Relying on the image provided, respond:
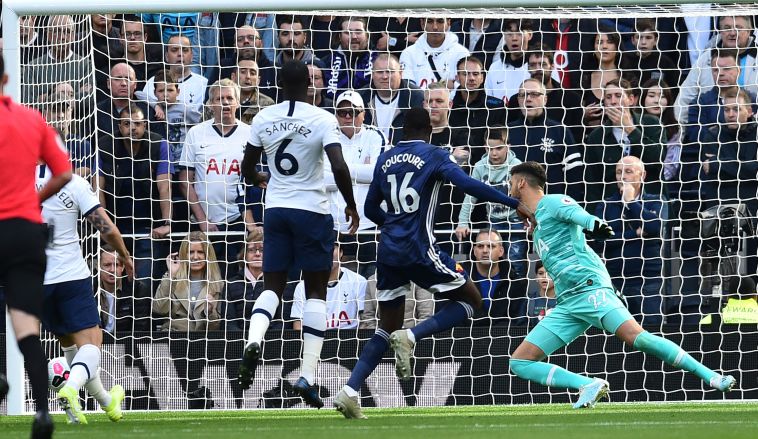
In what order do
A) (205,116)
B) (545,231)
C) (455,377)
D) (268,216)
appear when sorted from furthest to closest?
(205,116) < (455,377) < (545,231) < (268,216)

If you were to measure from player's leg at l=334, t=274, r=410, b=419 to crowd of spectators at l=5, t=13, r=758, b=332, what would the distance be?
8.41 ft

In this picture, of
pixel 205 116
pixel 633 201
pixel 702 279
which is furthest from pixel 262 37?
pixel 702 279

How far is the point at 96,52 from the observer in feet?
45.0

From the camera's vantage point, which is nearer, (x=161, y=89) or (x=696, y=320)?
(x=696, y=320)

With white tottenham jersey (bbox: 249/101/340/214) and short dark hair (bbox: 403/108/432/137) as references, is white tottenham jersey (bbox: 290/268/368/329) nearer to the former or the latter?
short dark hair (bbox: 403/108/432/137)

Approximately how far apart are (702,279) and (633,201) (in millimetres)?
1014

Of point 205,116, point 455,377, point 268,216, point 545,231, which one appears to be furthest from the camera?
point 205,116

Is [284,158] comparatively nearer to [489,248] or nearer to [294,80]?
[294,80]

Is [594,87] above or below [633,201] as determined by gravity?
above

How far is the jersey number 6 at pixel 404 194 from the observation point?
373 inches

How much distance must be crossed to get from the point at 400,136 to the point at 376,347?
444 cm

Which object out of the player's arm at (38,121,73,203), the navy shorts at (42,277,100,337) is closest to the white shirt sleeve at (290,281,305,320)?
the navy shorts at (42,277,100,337)

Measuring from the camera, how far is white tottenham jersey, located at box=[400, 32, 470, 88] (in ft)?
45.4

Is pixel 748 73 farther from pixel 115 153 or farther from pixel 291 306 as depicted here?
pixel 115 153
